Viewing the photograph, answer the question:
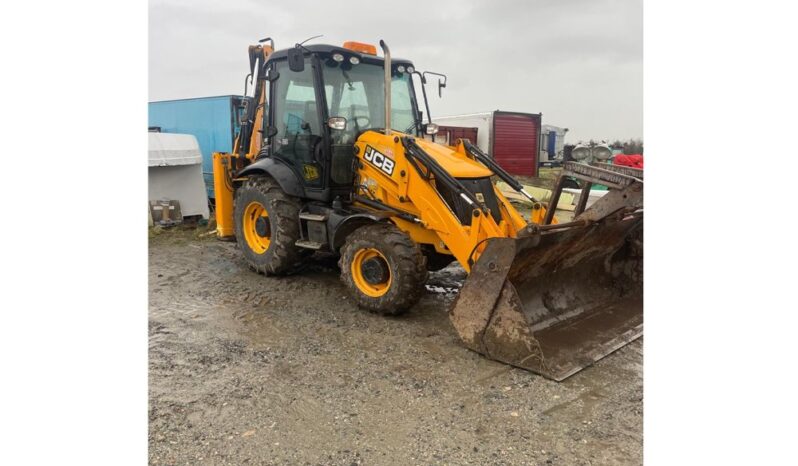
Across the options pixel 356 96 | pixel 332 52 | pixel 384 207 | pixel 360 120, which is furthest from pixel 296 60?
pixel 384 207

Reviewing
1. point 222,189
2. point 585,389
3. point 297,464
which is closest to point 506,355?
point 585,389

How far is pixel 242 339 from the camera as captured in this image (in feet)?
14.4

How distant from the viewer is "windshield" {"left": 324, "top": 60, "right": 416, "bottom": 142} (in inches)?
215

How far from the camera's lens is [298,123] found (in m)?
5.72

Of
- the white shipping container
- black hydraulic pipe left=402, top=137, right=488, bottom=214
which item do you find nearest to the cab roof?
black hydraulic pipe left=402, top=137, right=488, bottom=214

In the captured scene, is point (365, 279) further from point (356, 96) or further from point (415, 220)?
point (356, 96)

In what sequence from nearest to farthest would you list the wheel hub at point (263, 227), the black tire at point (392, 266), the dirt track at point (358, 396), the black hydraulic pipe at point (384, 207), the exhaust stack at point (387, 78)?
the dirt track at point (358, 396) → the black tire at point (392, 266) → the exhaust stack at point (387, 78) → the black hydraulic pipe at point (384, 207) → the wheel hub at point (263, 227)

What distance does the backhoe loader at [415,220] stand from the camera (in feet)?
12.9

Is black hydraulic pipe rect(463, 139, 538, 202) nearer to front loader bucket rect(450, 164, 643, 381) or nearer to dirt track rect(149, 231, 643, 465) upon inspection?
front loader bucket rect(450, 164, 643, 381)

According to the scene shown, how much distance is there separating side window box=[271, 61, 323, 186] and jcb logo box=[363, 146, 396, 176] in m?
0.54

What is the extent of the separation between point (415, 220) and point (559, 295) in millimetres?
1389

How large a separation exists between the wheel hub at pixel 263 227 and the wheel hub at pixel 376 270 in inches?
67.7

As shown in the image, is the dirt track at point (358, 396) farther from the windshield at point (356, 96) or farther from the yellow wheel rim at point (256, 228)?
the windshield at point (356, 96)

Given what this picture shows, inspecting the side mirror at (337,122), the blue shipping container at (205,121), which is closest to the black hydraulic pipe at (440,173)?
the side mirror at (337,122)
